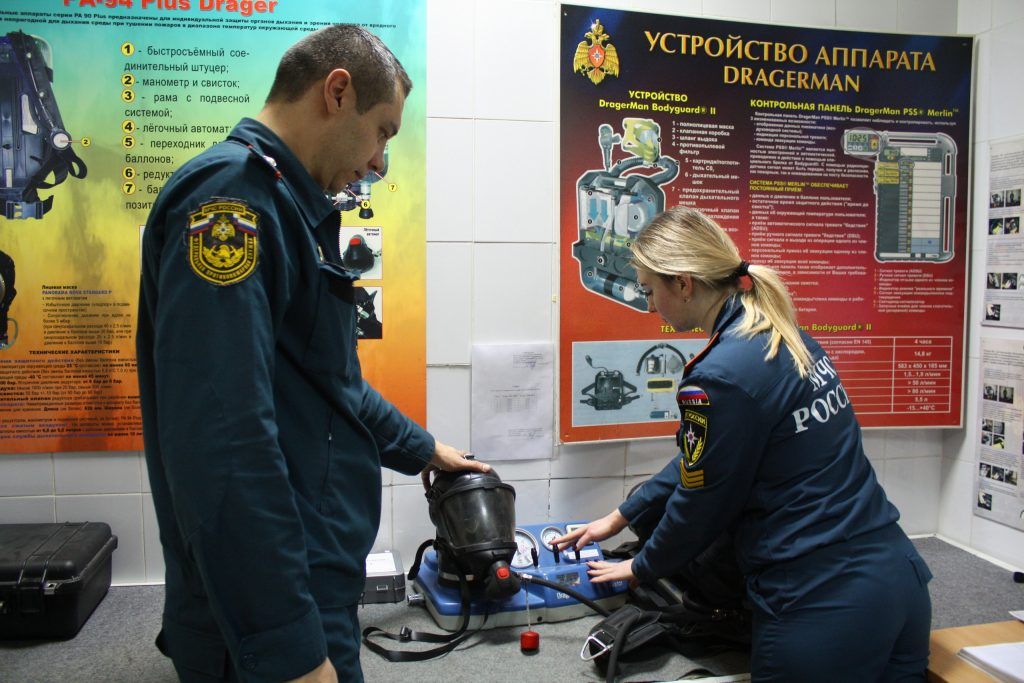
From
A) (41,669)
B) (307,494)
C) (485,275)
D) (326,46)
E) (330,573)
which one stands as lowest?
(41,669)

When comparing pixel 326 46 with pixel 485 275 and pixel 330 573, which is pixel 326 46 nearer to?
pixel 330 573

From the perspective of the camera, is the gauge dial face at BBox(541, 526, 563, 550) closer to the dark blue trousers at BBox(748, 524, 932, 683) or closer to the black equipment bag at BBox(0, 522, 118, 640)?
the dark blue trousers at BBox(748, 524, 932, 683)

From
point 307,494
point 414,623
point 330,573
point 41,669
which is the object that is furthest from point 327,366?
point 41,669

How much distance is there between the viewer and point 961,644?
1710 millimetres

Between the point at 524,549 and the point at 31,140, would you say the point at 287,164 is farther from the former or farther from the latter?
the point at 31,140

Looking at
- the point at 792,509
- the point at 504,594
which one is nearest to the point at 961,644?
the point at 792,509

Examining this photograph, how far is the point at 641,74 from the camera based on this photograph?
249cm

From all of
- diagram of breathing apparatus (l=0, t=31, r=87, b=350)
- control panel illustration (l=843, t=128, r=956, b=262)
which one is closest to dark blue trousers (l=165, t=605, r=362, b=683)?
diagram of breathing apparatus (l=0, t=31, r=87, b=350)

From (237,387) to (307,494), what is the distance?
0.75 ft

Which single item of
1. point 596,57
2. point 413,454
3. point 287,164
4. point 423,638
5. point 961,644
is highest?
point 596,57

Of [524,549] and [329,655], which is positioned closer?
[329,655]

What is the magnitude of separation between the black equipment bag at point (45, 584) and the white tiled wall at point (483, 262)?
219 millimetres

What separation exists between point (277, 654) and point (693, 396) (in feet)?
3.41

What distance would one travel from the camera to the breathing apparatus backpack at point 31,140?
218 cm
